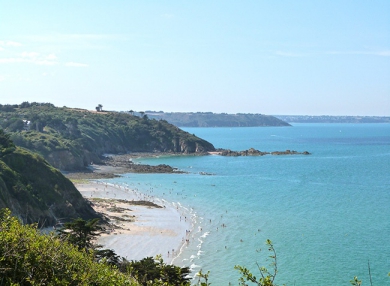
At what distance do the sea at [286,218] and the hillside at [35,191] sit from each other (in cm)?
1125

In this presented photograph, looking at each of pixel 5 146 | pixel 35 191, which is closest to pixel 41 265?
pixel 35 191

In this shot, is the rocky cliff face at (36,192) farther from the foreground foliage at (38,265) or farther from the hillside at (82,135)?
the hillside at (82,135)

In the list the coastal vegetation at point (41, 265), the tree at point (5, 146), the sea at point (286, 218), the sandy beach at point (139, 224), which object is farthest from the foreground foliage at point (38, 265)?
the tree at point (5, 146)

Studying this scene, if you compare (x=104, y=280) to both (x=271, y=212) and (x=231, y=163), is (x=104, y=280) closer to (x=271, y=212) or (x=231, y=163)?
(x=271, y=212)

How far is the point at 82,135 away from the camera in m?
109

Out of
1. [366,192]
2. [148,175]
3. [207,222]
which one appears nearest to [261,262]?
[207,222]

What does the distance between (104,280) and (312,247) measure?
29466mm

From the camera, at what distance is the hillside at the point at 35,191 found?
38281 millimetres

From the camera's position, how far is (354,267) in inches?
1287

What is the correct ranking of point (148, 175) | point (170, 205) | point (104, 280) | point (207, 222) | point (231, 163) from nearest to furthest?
1. point (104, 280)
2. point (207, 222)
3. point (170, 205)
4. point (148, 175)
5. point (231, 163)

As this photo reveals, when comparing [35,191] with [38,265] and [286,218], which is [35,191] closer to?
[286,218]

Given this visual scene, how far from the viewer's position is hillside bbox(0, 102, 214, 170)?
272ft

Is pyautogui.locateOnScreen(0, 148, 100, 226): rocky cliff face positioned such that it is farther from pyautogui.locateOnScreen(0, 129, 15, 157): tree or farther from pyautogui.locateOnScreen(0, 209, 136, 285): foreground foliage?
pyautogui.locateOnScreen(0, 209, 136, 285): foreground foliage

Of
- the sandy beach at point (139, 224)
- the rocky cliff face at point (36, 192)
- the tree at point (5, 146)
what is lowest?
the sandy beach at point (139, 224)
